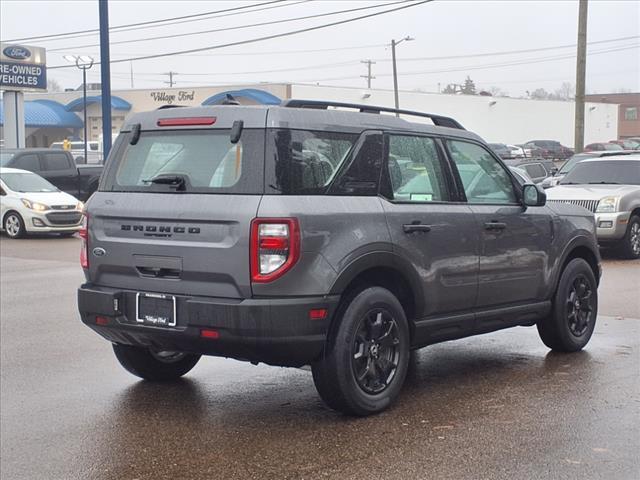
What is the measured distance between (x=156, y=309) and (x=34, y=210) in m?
15.9

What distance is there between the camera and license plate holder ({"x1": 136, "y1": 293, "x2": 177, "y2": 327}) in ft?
19.2

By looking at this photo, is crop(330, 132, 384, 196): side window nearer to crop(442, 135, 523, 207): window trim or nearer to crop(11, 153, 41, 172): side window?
crop(442, 135, 523, 207): window trim

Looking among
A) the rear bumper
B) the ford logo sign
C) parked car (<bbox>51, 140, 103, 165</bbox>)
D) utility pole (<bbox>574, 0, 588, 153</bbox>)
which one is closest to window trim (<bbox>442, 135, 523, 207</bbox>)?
the rear bumper

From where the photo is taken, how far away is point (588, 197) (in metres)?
16.2

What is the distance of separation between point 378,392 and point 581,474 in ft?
5.12

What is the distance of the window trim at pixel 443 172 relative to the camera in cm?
639

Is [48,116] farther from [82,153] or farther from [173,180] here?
[173,180]

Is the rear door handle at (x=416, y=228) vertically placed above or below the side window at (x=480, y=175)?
below

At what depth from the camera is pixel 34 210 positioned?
821 inches

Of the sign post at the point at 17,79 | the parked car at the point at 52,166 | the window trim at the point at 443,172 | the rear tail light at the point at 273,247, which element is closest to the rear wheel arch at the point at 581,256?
the window trim at the point at 443,172

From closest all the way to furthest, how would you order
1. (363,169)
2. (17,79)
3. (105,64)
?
(363,169) → (105,64) → (17,79)

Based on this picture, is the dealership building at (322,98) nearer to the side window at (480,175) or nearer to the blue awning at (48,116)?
the blue awning at (48,116)

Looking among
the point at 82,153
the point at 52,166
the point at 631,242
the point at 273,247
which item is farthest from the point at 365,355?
the point at 82,153

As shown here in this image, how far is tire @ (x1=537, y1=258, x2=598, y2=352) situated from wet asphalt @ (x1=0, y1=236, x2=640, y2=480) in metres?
0.14
